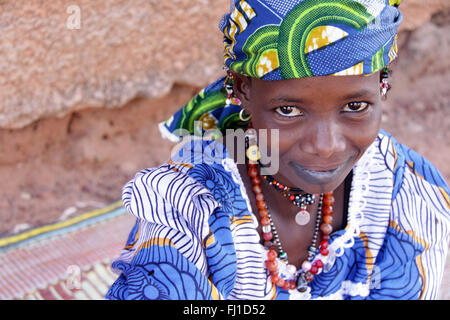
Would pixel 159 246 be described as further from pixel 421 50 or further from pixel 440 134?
pixel 421 50

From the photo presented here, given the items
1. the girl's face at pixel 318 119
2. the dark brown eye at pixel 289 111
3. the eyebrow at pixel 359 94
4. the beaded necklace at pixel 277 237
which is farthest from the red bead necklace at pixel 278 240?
the eyebrow at pixel 359 94

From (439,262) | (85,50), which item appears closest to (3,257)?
(85,50)

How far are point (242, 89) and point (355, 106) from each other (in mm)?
307

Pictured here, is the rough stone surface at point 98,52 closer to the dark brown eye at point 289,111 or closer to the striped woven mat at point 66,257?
the striped woven mat at point 66,257

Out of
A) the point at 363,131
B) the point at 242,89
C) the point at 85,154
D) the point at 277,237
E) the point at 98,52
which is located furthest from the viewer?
the point at 85,154

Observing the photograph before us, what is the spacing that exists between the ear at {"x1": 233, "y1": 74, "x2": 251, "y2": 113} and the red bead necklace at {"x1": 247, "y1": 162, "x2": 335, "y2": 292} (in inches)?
8.8

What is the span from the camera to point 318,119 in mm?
1198

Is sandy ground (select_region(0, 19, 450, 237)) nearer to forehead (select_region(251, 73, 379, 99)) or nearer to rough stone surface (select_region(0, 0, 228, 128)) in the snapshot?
rough stone surface (select_region(0, 0, 228, 128))

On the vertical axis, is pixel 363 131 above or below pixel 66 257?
above

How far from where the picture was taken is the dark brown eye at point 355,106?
1.23m

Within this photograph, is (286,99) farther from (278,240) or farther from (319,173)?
(278,240)

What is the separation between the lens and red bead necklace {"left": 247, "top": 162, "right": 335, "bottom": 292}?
1.52 m

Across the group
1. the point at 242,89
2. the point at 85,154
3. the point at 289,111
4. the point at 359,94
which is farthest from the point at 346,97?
the point at 85,154

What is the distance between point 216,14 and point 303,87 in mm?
1827
